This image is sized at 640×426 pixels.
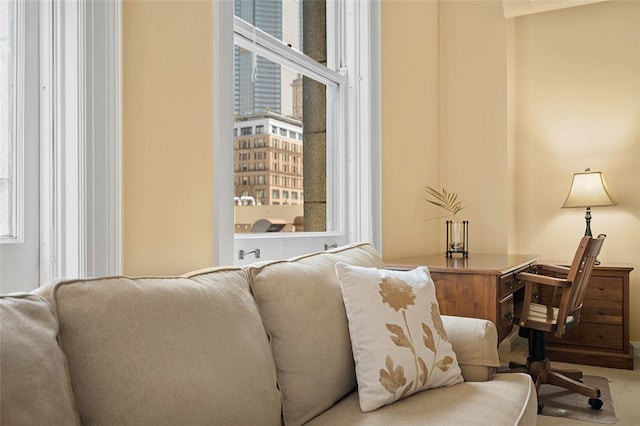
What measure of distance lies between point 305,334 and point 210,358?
37cm

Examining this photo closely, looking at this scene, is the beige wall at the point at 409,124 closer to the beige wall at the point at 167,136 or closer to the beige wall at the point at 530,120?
the beige wall at the point at 530,120

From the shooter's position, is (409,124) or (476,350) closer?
(476,350)

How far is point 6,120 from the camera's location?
1403 millimetres

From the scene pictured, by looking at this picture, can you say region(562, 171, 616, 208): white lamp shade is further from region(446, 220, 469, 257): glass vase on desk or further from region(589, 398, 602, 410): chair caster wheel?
region(589, 398, 602, 410): chair caster wheel

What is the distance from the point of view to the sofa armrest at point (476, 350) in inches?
71.7

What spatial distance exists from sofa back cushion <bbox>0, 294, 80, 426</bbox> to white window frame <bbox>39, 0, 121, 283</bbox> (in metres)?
0.47

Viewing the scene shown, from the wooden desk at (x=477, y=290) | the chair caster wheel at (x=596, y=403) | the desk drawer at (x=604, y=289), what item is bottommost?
the chair caster wheel at (x=596, y=403)

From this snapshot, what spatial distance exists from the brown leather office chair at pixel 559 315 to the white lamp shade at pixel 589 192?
2.69 feet

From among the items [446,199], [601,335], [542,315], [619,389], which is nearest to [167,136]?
[542,315]

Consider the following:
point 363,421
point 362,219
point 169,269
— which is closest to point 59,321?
point 169,269

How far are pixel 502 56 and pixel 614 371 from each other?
7.17 ft

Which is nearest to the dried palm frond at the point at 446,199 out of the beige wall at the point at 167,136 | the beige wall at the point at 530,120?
the beige wall at the point at 530,120

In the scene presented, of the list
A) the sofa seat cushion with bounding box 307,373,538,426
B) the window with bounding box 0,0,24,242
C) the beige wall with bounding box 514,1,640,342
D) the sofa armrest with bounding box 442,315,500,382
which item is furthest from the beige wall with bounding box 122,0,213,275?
the beige wall with bounding box 514,1,640,342

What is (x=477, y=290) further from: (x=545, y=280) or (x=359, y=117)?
(x=359, y=117)
